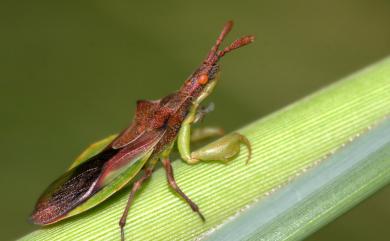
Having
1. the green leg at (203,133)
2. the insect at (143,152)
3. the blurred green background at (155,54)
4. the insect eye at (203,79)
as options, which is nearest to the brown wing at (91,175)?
the insect at (143,152)

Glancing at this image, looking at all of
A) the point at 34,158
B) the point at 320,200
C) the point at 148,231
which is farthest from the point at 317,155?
the point at 34,158

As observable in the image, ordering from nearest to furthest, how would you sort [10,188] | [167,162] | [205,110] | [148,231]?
[148,231] < [167,162] < [205,110] < [10,188]

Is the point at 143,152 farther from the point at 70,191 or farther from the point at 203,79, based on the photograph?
the point at 203,79

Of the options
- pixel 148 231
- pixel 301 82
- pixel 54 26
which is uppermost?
pixel 54 26

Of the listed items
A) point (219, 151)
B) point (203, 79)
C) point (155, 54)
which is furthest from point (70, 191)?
point (155, 54)

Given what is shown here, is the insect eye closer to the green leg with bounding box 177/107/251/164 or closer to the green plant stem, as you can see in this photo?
the green leg with bounding box 177/107/251/164

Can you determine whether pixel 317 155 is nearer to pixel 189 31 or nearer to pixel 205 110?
pixel 205 110
